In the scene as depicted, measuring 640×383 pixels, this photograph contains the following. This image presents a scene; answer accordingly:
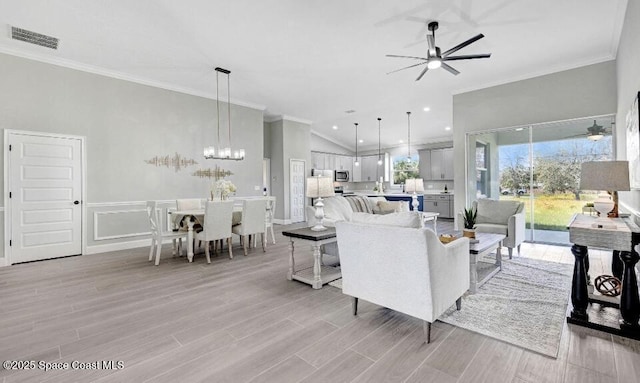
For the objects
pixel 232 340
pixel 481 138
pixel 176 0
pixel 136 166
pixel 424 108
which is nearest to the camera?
pixel 232 340

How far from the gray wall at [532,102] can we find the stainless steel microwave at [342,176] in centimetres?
520

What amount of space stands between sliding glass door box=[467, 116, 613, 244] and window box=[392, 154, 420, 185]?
470cm

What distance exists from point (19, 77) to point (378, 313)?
6126 mm

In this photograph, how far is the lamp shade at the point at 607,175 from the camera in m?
2.36

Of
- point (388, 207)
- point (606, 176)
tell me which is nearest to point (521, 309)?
point (606, 176)

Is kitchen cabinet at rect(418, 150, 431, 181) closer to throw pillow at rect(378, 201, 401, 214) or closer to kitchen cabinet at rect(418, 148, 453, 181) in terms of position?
kitchen cabinet at rect(418, 148, 453, 181)

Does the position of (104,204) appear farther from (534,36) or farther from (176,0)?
(534,36)

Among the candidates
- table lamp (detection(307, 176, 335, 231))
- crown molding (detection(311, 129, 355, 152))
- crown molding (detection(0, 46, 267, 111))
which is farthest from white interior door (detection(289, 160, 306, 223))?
table lamp (detection(307, 176, 335, 231))

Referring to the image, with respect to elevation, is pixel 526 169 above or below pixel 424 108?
below

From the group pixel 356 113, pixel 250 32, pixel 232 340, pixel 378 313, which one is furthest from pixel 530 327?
pixel 356 113

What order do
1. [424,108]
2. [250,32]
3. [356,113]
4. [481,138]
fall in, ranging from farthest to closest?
[356,113]
[424,108]
[481,138]
[250,32]

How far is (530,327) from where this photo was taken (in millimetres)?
2283

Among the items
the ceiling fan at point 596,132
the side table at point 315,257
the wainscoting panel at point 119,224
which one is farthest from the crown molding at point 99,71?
the ceiling fan at point 596,132

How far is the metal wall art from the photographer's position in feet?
19.2
